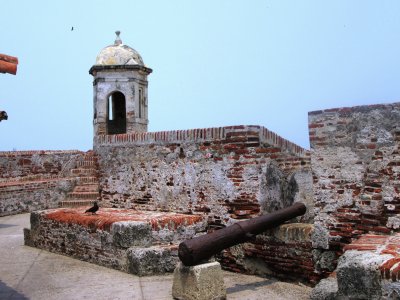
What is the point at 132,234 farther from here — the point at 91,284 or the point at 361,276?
the point at 361,276

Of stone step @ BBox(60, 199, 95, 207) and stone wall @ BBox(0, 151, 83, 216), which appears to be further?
stone wall @ BBox(0, 151, 83, 216)

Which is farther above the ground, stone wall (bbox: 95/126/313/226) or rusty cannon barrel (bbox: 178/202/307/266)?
stone wall (bbox: 95/126/313/226)

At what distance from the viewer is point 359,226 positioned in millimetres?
4742

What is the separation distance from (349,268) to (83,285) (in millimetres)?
3511

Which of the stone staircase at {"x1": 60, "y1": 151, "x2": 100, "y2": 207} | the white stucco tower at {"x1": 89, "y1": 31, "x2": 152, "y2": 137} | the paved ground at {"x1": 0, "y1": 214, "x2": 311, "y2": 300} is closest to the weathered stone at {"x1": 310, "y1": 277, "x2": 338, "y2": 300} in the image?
the paved ground at {"x1": 0, "y1": 214, "x2": 311, "y2": 300}

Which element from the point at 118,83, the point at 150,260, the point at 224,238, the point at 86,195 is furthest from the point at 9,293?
the point at 118,83

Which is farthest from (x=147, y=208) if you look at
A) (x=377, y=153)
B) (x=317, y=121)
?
(x=377, y=153)

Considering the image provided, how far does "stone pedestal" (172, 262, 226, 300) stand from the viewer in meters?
4.57

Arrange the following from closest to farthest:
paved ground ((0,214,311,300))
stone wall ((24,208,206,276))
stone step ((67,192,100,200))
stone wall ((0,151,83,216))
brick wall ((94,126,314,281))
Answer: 1. paved ground ((0,214,311,300))
2. stone wall ((24,208,206,276))
3. brick wall ((94,126,314,281))
4. stone step ((67,192,100,200))
5. stone wall ((0,151,83,216))

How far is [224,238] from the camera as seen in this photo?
15.8 feet

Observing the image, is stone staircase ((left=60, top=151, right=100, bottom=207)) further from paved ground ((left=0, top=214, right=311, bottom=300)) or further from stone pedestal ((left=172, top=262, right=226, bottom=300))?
stone pedestal ((left=172, top=262, right=226, bottom=300))

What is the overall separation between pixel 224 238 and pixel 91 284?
6.42 ft

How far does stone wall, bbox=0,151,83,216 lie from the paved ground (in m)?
7.08

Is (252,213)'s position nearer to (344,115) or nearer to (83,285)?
(344,115)
